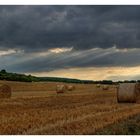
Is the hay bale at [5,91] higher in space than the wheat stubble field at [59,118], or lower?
higher

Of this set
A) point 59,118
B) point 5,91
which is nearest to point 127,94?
point 59,118

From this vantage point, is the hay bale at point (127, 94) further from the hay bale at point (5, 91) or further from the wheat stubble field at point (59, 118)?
the hay bale at point (5, 91)

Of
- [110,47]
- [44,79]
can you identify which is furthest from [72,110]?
[110,47]

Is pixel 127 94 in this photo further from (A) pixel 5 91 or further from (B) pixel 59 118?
(A) pixel 5 91

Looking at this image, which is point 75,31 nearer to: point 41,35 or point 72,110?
point 41,35

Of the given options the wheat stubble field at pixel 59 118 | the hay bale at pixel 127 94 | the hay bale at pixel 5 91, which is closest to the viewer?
the wheat stubble field at pixel 59 118

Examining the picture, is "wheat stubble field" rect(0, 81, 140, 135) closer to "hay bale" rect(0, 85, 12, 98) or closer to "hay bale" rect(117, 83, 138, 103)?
"hay bale" rect(117, 83, 138, 103)

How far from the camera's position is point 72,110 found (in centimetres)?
1005

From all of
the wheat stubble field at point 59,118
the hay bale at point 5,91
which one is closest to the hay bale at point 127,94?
the wheat stubble field at point 59,118

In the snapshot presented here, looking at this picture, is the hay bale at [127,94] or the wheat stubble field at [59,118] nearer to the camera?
the wheat stubble field at [59,118]

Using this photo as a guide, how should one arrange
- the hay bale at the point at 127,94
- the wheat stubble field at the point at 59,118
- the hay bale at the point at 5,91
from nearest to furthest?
1. the wheat stubble field at the point at 59,118
2. the hay bale at the point at 127,94
3. the hay bale at the point at 5,91

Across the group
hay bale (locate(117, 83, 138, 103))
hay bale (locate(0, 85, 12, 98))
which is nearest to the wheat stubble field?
hay bale (locate(117, 83, 138, 103))
